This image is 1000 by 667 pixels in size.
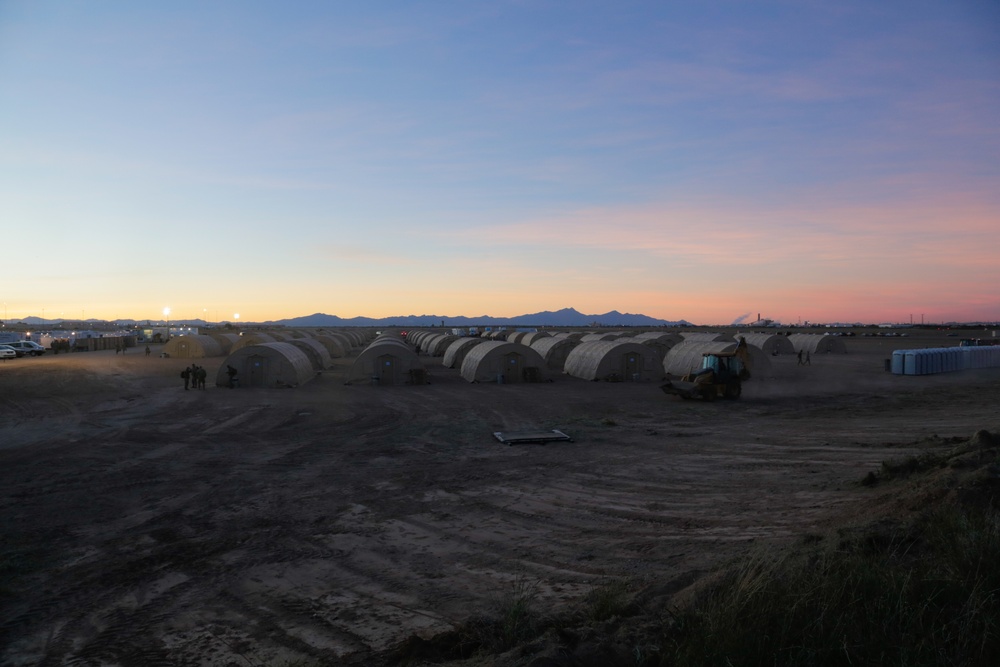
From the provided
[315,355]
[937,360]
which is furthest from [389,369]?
[937,360]

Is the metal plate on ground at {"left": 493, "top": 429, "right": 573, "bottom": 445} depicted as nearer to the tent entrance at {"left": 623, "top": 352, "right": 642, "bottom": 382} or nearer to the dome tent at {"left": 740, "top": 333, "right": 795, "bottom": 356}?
the tent entrance at {"left": 623, "top": 352, "right": 642, "bottom": 382}

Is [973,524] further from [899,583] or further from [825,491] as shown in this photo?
[825,491]

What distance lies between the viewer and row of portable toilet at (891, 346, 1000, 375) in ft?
124

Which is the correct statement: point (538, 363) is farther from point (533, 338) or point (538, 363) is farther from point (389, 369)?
point (533, 338)

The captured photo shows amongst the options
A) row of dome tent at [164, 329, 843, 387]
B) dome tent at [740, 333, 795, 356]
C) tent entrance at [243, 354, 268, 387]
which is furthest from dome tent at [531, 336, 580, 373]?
dome tent at [740, 333, 795, 356]

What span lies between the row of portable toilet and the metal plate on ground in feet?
103

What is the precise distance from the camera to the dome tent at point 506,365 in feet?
117

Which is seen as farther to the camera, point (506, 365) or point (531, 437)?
point (506, 365)

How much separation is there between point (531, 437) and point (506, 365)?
59.2ft

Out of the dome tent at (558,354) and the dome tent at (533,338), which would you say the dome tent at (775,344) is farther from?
the dome tent at (558,354)

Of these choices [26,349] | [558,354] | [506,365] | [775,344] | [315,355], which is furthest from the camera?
[775,344]

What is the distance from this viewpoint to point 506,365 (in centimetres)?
3594

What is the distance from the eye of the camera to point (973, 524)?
653 cm

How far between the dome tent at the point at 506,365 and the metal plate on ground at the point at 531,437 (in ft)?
54.5
